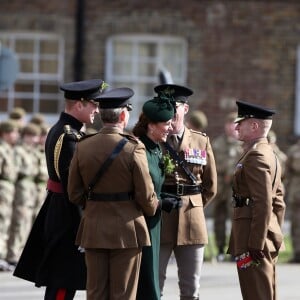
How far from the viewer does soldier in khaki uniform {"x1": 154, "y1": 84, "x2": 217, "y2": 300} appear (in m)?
9.92

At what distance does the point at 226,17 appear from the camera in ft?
76.4

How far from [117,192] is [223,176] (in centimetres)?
848

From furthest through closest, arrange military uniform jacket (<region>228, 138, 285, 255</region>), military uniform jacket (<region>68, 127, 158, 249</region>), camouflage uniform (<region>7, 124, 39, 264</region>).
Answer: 1. camouflage uniform (<region>7, 124, 39, 264</region>)
2. military uniform jacket (<region>228, 138, 285, 255</region>)
3. military uniform jacket (<region>68, 127, 158, 249</region>)

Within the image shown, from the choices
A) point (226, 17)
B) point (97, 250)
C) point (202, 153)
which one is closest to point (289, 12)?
point (226, 17)

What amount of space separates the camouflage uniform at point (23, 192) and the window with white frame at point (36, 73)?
25.2 ft

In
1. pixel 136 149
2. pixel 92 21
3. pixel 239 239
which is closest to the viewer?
pixel 136 149

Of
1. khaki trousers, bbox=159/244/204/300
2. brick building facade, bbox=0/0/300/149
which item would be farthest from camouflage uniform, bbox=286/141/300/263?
khaki trousers, bbox=159/244/204/300

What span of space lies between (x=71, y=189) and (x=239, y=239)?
56.2 inches

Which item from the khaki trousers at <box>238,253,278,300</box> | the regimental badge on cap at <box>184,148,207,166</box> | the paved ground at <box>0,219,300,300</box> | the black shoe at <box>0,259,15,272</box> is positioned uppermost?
the regimental badge on cap at <box>184,148,207,166</box>

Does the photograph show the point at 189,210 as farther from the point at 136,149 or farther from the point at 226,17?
the point at 226,17

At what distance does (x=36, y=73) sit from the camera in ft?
77.7

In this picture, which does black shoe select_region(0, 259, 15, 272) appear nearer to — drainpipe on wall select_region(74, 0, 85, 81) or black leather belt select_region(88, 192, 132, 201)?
black leather belt select_region(88, 192, 132, 201)

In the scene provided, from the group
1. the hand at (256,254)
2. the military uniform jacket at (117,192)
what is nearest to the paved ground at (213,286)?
the hand at (256,254)

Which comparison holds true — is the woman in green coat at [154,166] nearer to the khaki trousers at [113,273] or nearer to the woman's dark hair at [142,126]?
the woman's dark hair at [142,126]
